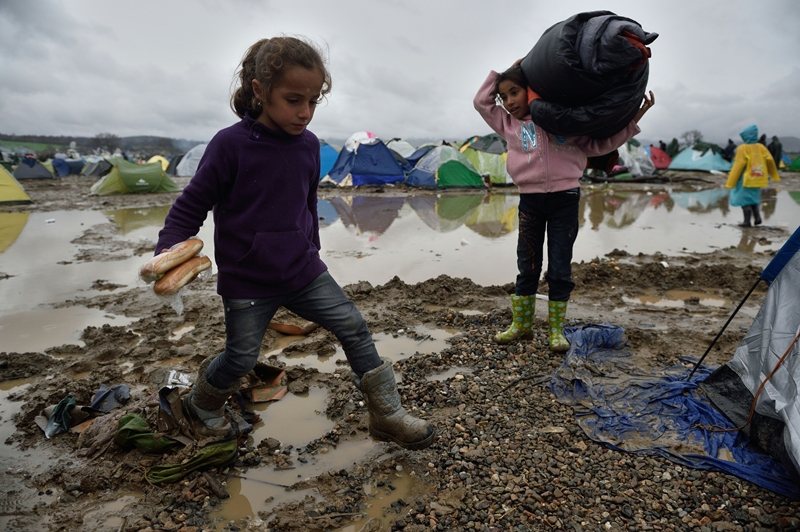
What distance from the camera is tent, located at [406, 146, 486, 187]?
63.2ft

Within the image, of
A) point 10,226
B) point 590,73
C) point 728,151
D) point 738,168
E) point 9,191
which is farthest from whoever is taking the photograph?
point 728,151

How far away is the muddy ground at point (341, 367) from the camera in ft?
7.49

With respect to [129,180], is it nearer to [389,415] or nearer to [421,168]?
[421,168]

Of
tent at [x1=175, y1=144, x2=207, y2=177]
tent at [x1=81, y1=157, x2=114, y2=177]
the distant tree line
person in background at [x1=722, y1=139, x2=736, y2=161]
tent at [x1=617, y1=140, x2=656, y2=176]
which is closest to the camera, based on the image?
tent at [x1=617, y1=140, x2=656, y2=176]

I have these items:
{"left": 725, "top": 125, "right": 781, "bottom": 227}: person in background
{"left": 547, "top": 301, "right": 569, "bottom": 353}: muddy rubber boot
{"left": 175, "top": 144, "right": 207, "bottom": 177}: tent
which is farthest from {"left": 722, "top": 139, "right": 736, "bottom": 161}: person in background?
{"left": 175, "top": 144, "right": 207, "bottom": 177}: tent

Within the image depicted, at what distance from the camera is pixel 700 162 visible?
27.8 meters

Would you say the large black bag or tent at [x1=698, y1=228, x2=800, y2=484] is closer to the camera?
tent at [x1=698, y1=228, x2=800, y2=484]

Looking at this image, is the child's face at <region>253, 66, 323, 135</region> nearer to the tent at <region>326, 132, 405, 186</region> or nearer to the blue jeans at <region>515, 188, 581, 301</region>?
the blue jeans at <region>515, 188, 581, 301</region>

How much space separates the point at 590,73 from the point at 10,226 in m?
13.1

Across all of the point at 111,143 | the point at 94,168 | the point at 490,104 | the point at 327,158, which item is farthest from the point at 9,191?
the point at 111,143

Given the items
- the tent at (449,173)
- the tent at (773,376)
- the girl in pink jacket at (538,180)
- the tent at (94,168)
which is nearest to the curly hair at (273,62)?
the girl in pink jacket at (538,180)

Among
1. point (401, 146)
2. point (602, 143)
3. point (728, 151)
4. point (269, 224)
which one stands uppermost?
point (401, 146)

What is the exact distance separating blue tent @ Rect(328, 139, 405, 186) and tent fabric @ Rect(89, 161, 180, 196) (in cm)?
672

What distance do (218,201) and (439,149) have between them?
18196 millimetres
